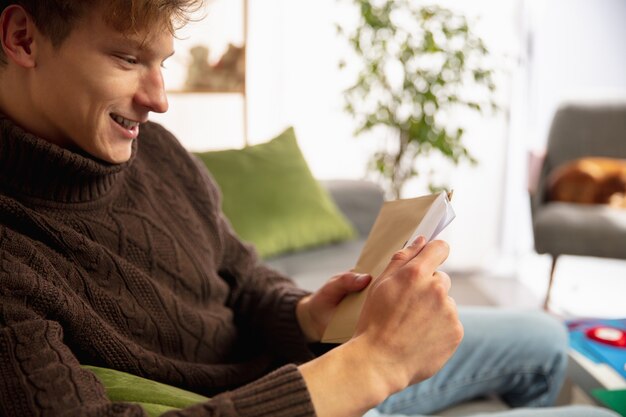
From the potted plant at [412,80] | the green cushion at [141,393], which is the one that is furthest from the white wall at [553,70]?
the green cushion at [141,393]

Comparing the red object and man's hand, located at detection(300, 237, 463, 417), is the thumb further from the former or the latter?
the red object

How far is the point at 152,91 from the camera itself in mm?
884

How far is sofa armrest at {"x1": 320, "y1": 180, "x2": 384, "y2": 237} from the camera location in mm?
2455

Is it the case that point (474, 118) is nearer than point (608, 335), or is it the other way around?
point (608, 335)

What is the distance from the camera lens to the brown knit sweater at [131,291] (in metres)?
0.70

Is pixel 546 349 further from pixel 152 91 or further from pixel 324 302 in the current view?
pixel 152 91

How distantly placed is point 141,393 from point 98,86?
0.37 meters

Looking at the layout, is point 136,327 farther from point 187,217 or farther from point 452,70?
point 452,70

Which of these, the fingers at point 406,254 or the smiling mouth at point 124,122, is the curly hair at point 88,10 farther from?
the fingers at point 406,254

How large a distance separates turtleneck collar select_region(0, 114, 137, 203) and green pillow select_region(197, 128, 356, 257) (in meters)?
1.19

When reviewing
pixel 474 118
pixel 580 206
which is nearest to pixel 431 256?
pixel 580 206

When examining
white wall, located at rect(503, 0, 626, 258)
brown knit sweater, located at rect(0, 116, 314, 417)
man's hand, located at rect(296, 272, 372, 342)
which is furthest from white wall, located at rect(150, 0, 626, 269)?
man's hand, located at rect(296, 272, 372, 342)

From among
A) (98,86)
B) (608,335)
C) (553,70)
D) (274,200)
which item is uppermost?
(98,86)

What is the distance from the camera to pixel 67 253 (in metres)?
0.88
